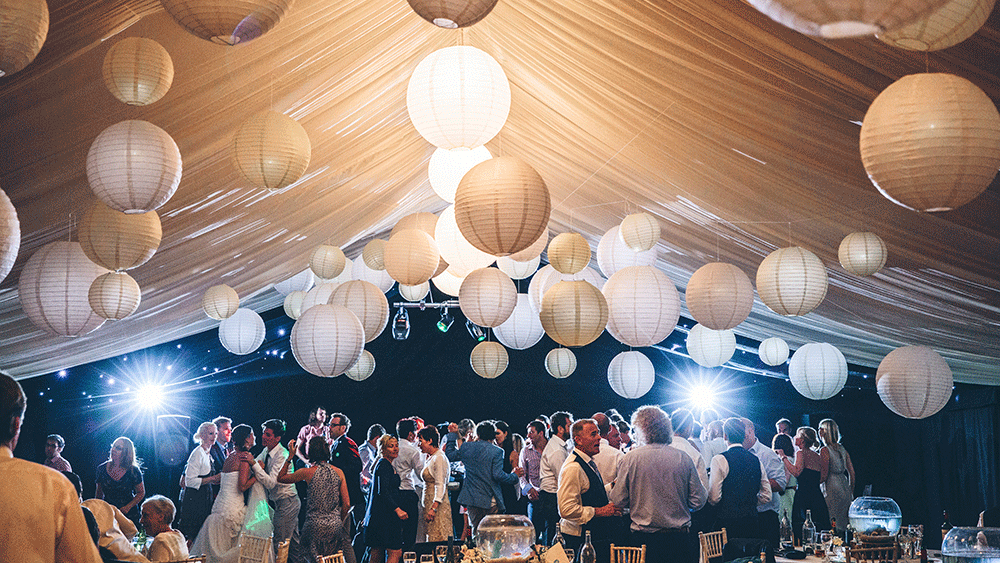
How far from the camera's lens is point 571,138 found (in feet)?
20.8

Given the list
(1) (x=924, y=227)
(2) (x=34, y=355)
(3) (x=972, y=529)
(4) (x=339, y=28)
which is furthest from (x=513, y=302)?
(2) (x=34, y=355)

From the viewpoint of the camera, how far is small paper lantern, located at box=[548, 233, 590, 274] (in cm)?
600

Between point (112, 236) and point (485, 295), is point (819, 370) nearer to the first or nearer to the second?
point (485, 295)

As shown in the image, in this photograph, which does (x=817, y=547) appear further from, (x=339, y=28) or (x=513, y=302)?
(x=339, y=28)

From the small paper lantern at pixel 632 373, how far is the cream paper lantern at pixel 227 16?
666 cm

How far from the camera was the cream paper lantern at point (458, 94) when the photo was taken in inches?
144

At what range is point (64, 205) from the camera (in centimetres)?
507

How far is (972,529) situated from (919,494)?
7620mm

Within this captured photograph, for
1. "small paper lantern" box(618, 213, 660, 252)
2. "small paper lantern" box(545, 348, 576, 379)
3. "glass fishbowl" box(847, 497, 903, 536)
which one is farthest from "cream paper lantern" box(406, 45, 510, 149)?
"small paper lantern" box(545, 348, 576, 379)

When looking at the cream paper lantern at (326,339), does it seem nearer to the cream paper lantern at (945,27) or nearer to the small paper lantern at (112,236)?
the small paper lantern at (112,236)

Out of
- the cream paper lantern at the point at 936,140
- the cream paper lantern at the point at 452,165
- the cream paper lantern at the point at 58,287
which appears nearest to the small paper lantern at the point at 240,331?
the cream paper lantern at the point at 58,287

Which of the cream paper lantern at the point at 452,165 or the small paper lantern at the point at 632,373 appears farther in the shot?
the small paper lantern at the point at 632,373

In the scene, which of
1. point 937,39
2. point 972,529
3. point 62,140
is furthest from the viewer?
point 62,140

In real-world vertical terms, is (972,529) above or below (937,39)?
below
